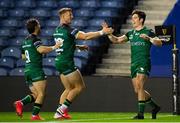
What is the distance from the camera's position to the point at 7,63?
19172 mm

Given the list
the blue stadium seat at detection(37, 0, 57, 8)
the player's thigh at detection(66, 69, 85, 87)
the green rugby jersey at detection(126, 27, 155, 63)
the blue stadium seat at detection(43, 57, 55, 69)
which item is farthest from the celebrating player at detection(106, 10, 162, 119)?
the blue stadium seat at detection(37, 0, 57, 8)

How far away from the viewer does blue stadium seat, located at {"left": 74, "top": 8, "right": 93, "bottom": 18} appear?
69.2 feet

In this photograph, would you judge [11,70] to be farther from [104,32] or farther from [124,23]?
[104,32]

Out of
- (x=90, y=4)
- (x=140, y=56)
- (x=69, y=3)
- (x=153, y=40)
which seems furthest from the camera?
(x=69, y=3)

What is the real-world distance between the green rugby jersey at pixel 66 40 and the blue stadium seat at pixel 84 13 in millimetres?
7891

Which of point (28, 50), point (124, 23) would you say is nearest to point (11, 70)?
point (124, 23)

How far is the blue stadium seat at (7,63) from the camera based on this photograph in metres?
19.1

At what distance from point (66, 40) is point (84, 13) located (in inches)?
321

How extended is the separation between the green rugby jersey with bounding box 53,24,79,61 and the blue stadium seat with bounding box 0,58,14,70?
6.07m

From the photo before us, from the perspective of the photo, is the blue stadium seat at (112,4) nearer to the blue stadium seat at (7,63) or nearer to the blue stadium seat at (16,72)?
the blue stadium seat at (7,63)

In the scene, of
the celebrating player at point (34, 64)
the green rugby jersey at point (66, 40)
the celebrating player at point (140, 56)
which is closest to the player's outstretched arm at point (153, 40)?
the celebrating player at point (140, 56)

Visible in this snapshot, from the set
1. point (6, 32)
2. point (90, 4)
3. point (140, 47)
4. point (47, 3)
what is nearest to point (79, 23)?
point (90, 4)

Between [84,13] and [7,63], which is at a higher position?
[84,13]

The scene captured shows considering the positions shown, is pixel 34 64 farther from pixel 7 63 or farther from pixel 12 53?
pixel 12 53
